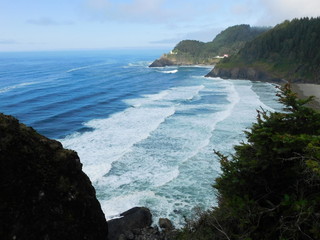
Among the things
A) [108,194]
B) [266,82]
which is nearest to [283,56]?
[266,82]

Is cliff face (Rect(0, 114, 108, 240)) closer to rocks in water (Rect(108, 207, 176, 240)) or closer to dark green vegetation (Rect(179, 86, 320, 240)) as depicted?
dark green vegetation (Rect(179, 86, 320, 240))

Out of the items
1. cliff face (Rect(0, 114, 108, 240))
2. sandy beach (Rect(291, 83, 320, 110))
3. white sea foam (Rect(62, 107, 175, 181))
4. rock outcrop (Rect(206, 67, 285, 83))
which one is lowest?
white sea foam (Rect(62, 107, 175, 181))

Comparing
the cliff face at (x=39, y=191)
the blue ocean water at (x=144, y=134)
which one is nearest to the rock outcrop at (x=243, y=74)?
the blue ocean water at (x=144, y=134)

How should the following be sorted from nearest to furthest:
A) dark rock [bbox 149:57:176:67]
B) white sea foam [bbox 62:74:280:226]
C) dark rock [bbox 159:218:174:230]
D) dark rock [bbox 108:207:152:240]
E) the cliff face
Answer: the cliff face, dark rock [bbox 108:207:152:240], dark rock [bbox 159:218:174:230], white sea foam [bbox 62:74:280:226], dark rock [bbox 149:57:176:67]

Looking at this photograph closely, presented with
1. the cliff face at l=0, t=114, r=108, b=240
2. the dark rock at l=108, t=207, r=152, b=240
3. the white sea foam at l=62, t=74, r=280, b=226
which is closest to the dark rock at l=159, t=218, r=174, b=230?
the white sea foam at l=62, t=74, r=280, b=226

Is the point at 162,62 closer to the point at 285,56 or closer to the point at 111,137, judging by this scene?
the point at 285,56

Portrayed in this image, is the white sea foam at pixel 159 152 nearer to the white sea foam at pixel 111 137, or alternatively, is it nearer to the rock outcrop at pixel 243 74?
the white sea foam at pixel 111 137

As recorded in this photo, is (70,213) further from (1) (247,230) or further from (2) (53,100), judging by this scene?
(2) (53,100)
